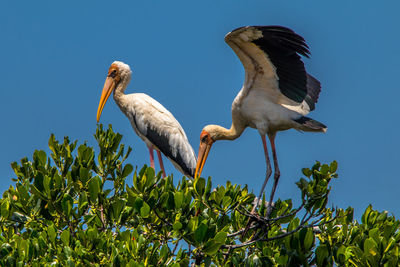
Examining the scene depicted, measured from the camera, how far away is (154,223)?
563 cm

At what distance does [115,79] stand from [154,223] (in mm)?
6182

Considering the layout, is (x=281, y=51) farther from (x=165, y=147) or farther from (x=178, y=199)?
(x=165, y=147)

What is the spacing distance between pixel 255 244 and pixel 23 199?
6.85 ft

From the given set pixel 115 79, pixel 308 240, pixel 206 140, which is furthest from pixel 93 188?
pixel 115 79

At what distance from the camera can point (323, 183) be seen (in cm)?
580

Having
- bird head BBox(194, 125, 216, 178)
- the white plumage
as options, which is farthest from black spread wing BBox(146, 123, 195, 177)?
bird head BBox(194, 125, 216, 178)

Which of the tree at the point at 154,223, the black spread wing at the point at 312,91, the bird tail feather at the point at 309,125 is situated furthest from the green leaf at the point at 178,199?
the black spread wing at the point at 312,91

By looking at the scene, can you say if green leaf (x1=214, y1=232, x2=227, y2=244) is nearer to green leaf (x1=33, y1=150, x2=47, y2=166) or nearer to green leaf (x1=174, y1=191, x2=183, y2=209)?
green leaf (x1=174, y1=191, x2=183, y2=209)

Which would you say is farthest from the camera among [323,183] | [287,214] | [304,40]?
[304,40]

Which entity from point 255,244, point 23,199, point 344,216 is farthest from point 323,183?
point 23,199

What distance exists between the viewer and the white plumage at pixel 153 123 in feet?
35.4

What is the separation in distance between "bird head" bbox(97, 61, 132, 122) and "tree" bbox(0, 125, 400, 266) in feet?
16.6

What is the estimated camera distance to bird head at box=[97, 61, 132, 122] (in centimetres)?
1138

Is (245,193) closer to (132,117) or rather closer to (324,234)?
(324,234)
